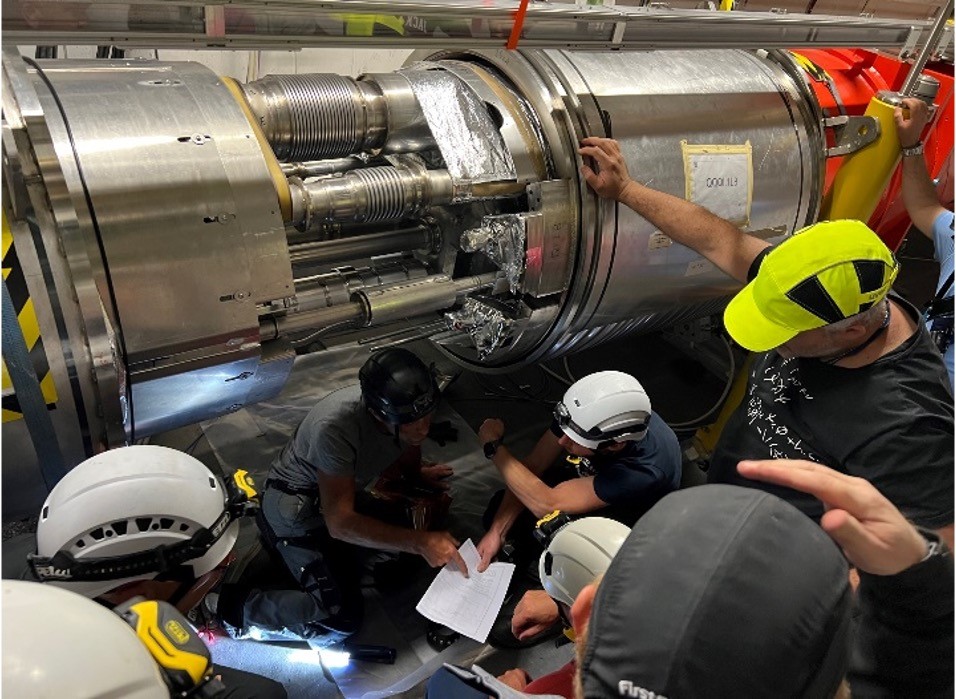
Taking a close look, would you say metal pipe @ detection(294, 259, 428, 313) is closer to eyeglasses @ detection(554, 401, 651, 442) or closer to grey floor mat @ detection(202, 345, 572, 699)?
eyeglasses @ detection(554, 401, 651, 442)

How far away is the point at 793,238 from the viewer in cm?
137

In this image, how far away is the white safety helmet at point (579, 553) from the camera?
1364mm

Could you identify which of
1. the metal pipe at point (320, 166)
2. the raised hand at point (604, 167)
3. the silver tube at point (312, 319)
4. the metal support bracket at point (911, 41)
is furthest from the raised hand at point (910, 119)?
the silver tube at point (312, 319)

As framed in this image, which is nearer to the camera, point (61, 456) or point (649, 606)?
point (649, 606)

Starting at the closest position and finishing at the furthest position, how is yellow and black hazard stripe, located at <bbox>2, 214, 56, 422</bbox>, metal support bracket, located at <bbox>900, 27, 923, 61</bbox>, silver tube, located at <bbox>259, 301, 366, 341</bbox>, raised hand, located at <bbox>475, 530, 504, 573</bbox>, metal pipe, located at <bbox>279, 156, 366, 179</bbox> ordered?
yellow and black hazard stripe, located at <bbox>2, 214, 56, 422</bbox>
silver tube, located at <bbox>259, 301, 366, 341</bbox>
metal pipe, located at <bbox>279, 156, 366, 179</bbox>
raised hand, located at <bbox>475, 530, 504, 573</bbox>
metal support bracket, located at <bbox>900, 27, 923, 61</bbox>

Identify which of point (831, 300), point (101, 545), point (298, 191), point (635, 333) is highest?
point (298, 191)

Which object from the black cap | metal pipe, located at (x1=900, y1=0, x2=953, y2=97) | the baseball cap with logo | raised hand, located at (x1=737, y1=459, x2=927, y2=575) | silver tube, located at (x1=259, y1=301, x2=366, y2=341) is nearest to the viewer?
the black cap

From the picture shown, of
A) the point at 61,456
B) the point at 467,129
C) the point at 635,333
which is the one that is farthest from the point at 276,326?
the point at 635,333

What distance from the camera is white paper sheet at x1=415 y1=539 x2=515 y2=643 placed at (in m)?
1.81

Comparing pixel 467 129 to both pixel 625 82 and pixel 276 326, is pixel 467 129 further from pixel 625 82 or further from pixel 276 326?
pixel 276 326

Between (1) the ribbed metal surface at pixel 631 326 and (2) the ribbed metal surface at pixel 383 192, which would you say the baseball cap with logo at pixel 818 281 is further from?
(2) the ribbed metal surface at pixel 383 192

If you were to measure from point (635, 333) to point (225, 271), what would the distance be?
53.0 inches

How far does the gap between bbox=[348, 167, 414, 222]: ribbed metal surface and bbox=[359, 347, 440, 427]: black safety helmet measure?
396mm

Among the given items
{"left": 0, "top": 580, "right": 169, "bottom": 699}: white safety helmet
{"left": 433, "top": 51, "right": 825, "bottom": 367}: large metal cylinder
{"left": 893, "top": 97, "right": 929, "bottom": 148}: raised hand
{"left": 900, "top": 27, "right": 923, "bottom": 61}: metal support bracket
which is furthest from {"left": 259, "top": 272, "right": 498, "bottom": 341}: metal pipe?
{"left": 900, "top": 27, "right": 923, "bottom": 61}: metal support bracket
